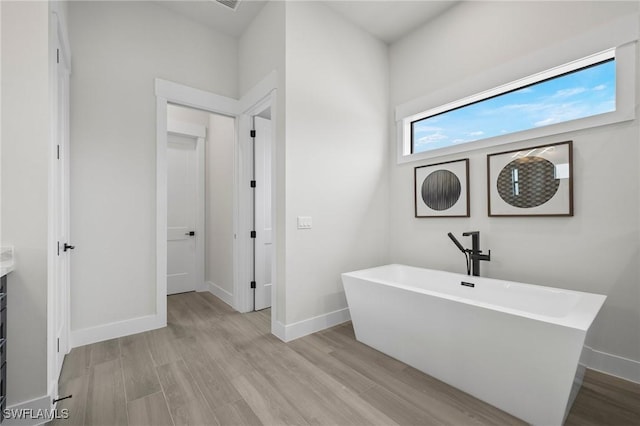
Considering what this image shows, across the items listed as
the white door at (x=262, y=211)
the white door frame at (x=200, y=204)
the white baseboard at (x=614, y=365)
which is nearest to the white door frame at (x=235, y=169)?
the white door at (x=262, y=211)

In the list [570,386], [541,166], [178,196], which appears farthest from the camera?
[178,196]

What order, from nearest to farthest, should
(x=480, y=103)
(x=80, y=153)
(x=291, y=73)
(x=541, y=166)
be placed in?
(x=541, y=166), (x=80, y=153), (x=291, y=73), (x=480, y=103)

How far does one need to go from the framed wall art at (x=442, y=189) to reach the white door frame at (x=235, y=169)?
1.61m

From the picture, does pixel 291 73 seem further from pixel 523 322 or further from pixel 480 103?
pixel 523 322

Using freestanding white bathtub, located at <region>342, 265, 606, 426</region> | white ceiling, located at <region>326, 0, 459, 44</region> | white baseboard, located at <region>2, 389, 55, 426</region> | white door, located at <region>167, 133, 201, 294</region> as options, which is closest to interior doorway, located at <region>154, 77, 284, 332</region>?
white door, located at <region>167, 133, 201, 294</region>

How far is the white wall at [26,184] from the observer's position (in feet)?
4.59

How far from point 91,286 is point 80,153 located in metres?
1.15

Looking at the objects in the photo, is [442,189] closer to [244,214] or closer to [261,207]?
[261,207]

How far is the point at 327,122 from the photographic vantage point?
2871 mm

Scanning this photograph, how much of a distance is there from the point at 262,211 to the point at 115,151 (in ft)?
4.97

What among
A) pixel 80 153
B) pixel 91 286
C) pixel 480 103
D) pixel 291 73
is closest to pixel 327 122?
pixel 291 73

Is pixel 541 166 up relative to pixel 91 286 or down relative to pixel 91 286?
up

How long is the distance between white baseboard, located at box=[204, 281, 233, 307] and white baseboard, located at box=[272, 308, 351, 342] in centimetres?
109

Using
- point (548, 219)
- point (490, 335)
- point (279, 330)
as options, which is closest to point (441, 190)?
point (548, 219)
